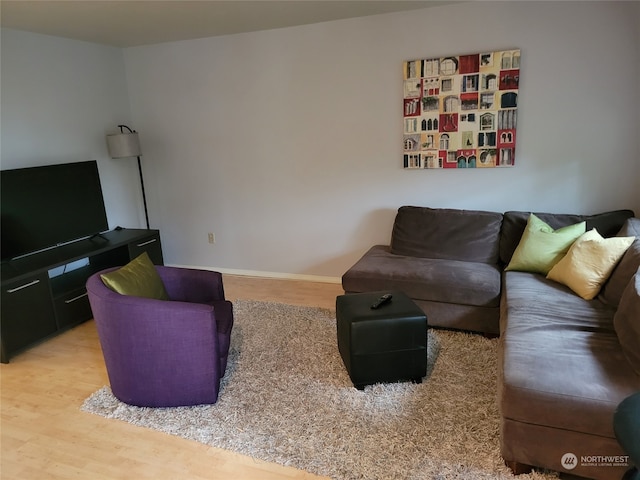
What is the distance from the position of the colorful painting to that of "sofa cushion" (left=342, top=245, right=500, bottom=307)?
2.96 feet

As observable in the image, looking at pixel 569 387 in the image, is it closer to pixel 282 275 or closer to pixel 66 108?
pixel 282 275

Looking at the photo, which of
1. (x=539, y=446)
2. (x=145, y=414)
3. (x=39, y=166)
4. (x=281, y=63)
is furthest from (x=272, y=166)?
(x=539, y=446)

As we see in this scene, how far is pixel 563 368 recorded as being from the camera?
1.88 metres

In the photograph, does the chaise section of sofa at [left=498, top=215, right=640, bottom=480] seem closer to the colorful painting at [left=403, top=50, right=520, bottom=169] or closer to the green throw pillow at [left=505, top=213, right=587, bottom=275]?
the green throw pillow at [left=505, top=213, right=587, bottom=275]

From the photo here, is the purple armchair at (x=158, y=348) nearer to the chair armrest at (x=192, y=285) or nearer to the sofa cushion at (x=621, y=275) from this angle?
the chair armrest at (x=192, y=285)

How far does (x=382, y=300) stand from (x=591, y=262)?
126cm

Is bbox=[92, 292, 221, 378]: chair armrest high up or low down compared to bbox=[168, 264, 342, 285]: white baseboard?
up

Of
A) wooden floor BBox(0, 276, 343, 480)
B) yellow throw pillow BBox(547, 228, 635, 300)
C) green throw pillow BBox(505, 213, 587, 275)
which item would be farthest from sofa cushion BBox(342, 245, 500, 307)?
wooden floor BBox(0, 276, 343, 480)

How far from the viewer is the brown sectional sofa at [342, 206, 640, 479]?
176cm

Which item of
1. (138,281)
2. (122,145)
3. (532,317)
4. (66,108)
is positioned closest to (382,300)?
(532,317)

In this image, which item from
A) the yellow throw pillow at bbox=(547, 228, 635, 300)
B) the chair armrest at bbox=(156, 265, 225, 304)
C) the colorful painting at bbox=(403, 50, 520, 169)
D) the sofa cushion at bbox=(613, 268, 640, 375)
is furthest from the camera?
the colorful painting at bbox=(403, 50, 520, 169)

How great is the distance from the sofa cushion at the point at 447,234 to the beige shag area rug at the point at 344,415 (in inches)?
28.0

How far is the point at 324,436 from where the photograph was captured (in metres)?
2.18

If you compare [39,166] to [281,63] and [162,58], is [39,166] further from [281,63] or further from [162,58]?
[281,63]
